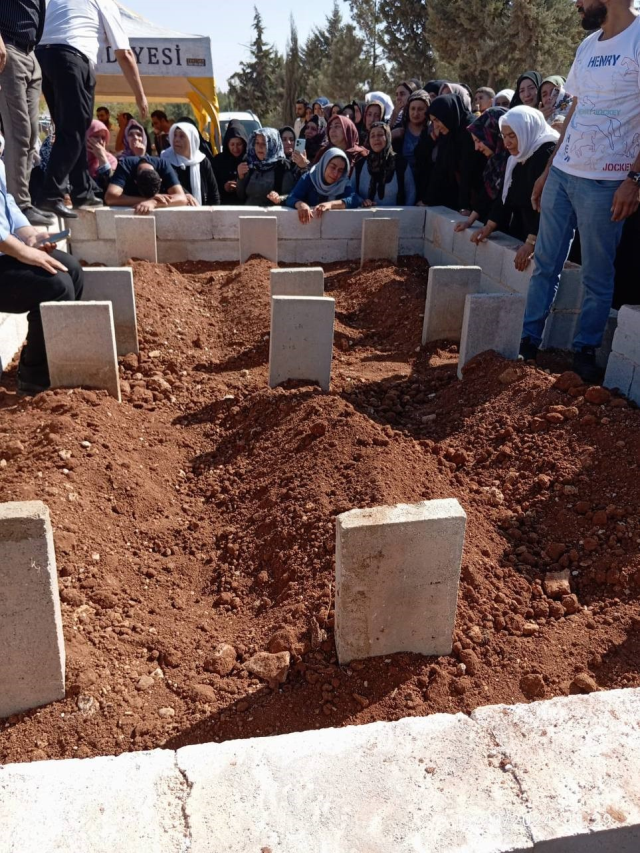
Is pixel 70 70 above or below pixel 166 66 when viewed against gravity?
below

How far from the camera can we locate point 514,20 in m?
21.4

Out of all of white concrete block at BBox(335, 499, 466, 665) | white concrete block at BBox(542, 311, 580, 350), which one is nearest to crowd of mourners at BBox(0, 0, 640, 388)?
white concrete block at BBox(542, 311, 580, 350)

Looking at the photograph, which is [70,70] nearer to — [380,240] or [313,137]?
[380,240]

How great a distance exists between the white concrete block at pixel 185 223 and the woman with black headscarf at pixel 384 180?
5.82ft

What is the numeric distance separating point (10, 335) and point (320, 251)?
12.5ft

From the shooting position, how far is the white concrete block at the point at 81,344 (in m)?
4.13

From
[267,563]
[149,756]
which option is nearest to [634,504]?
[267,563]

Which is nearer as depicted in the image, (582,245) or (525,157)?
(582,245)

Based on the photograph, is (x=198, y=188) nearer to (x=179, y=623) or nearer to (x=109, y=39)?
(x=109, y=39)

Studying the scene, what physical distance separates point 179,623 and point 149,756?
107cm

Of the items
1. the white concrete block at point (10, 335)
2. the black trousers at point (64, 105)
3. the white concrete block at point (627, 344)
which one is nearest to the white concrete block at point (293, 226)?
the black trousers at point (64, 105)

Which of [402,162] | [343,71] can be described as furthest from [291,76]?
[402,162]

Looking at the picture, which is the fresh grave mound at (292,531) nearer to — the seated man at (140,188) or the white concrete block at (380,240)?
the white concrete block at (380,240)

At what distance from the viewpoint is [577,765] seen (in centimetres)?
178
